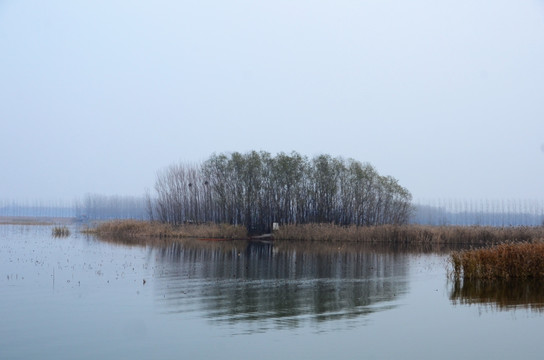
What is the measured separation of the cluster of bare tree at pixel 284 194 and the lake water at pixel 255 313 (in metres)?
29.4

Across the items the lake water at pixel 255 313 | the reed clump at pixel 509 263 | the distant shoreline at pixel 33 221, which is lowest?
the lake water at pixel 255 313

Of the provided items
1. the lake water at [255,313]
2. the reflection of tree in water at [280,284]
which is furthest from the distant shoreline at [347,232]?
the lake water at [255,313]

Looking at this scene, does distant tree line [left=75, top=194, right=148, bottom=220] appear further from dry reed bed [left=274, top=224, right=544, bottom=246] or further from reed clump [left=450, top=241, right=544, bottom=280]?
reed clump [left=450, top=241, right=544, bottom=280]

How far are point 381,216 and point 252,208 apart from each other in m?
13.0

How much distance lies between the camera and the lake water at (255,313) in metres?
11.2

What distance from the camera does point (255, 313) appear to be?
14609mm

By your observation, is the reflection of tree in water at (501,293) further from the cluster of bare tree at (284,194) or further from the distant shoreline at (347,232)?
the cluster of bare tree at (284,194)

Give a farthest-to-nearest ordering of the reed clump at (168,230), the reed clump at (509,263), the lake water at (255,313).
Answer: the reed clump at (168,230) < the reed clump at (509,263) < the lake water at (255,313)

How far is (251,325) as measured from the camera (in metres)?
13.1

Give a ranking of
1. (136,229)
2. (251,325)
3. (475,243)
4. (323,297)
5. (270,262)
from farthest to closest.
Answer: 1. (136,229)
2. (475,243)
3. (270,262)
4. (323,297)
5. (251,325)

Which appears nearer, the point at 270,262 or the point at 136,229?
the point at 270,262

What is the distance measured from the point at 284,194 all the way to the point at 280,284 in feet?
117

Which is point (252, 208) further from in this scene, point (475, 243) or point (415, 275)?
point (415, 275)

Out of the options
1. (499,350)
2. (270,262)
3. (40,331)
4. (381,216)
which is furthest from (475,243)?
(40,331)
